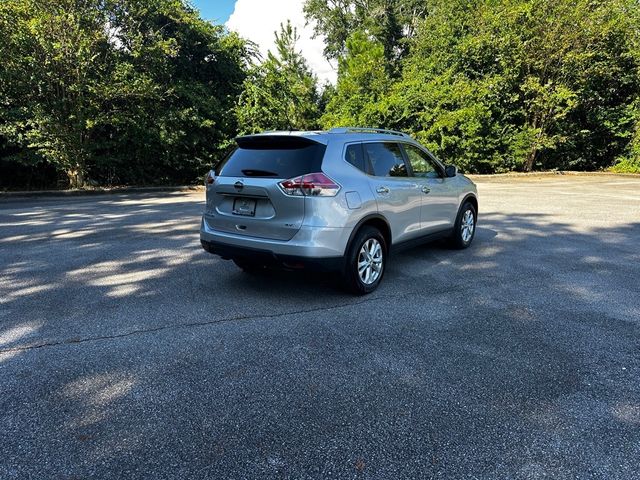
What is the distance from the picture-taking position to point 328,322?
383cm

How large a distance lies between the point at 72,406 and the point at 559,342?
353 cm

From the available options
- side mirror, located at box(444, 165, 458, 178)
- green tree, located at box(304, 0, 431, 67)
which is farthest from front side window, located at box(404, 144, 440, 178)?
green tree, located at box(304, 0, 431, 67)

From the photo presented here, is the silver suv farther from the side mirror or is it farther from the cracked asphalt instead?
the side mirror

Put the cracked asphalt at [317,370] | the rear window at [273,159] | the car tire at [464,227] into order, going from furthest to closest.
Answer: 1. the car tire at [464,227]
2. the rear window at [273,159]
3. the cracked asphalt at [317,370]

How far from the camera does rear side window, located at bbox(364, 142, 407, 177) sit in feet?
15.3

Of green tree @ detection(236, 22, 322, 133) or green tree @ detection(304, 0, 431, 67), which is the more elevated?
green tree @ detection(304, 0, 431, 67)

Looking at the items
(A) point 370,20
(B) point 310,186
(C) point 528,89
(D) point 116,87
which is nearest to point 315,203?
(B) point 310,186

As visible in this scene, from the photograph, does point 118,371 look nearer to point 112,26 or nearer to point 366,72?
point 112,26

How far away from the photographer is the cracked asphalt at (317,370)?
86.7 inches

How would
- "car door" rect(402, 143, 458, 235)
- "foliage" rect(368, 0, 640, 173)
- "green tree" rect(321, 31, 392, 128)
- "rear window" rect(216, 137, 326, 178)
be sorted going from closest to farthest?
"rear window" rect(216, 137, 326, 178)
"car door" rect(402, 143, 458, 235)
"foliage" rect(368, 0, 640, 173)
"green tree" rect(321, 31, 392, 128)

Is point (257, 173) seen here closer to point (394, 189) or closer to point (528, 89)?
point (394, 189)

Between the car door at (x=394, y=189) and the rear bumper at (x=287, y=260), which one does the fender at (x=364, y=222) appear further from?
the rear bumper at (x=287, y=260)

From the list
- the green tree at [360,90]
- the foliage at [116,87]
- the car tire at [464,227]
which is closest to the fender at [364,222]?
the car tire at [464,227]

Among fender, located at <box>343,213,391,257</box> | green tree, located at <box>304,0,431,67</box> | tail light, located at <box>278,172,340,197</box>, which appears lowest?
fender, located at <box>343,213,391,257</box>
